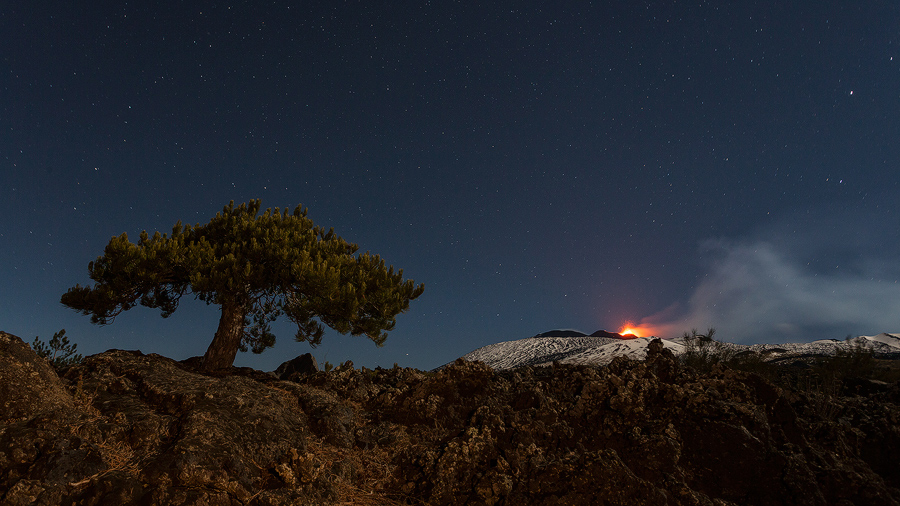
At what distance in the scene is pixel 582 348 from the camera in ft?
84.5

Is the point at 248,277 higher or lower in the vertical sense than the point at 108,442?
higher

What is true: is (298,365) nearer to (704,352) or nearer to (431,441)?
(431,441)

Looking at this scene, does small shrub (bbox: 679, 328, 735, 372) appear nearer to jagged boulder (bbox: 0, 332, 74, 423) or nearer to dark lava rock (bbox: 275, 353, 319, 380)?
dark lava rock (bbox: 275, 353, 319, 380)

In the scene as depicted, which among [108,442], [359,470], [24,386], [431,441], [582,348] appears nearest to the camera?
[108,442]

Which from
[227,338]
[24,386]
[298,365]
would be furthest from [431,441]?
[298,365]

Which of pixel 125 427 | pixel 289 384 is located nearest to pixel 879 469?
pixel 289 384

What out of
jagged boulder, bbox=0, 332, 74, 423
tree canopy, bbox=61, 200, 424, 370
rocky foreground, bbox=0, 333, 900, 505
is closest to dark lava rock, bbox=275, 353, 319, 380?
tree canopy, bbox=61, 200, 424, 370

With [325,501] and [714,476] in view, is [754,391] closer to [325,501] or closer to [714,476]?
[714,476]

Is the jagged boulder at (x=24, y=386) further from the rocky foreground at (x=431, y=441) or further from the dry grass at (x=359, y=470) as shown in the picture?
the dry grass at (x=359, y=470)

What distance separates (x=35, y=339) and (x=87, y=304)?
3586 millimetres

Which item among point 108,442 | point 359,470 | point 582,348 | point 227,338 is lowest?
point 359,470

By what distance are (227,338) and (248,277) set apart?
1.66 m

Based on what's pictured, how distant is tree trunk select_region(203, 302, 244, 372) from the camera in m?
9.27

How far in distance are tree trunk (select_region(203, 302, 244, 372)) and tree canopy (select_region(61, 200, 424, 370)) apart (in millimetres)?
20
